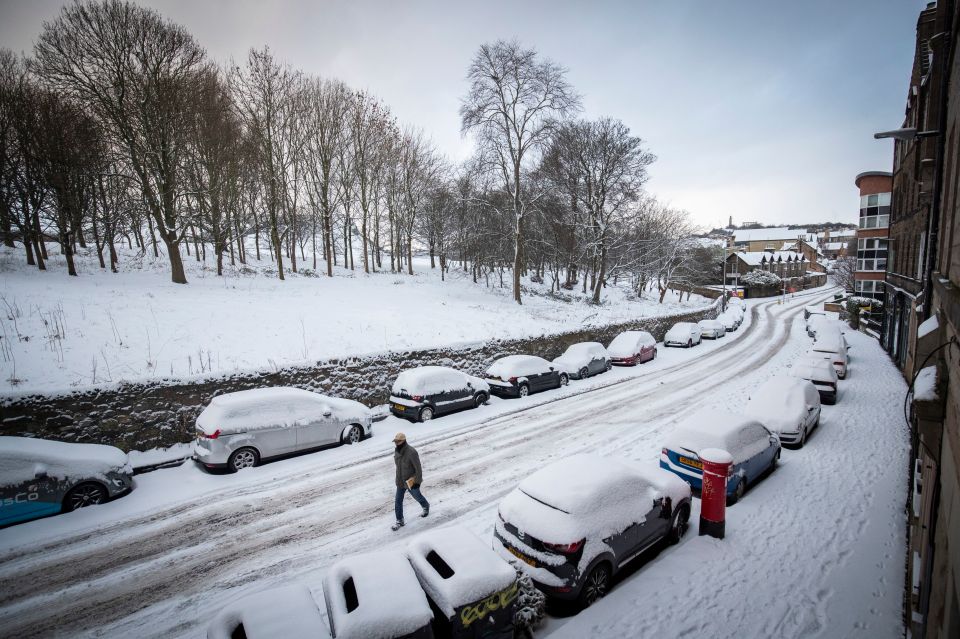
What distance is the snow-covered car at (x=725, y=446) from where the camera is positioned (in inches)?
318

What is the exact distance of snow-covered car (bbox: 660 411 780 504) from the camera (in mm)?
8070

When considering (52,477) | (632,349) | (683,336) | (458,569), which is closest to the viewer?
(458,569)

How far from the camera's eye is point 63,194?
60.6 feet

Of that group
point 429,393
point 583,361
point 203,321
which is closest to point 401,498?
point 429,393

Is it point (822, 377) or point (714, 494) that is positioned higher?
point (714, 494)

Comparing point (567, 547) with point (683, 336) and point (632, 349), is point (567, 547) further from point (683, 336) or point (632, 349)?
point (683, 336)

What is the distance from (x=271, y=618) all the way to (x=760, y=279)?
257ft

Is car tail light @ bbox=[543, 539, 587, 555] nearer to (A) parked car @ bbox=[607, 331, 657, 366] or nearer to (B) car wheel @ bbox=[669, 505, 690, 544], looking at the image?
(B) car wheel @ bbox=[669, 505, 690, 544]

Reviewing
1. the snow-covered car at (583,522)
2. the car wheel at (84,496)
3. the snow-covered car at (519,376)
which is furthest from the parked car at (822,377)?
the car wheel at (84,496)

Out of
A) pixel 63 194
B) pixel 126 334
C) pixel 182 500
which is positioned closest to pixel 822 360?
pixel 182 500

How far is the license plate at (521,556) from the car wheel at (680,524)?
2801mm

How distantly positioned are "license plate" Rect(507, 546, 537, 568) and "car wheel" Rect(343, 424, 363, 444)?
6.80 m

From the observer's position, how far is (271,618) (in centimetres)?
329

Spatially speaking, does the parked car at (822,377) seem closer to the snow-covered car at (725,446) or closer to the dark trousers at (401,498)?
the snow-covered car at (725,446)
